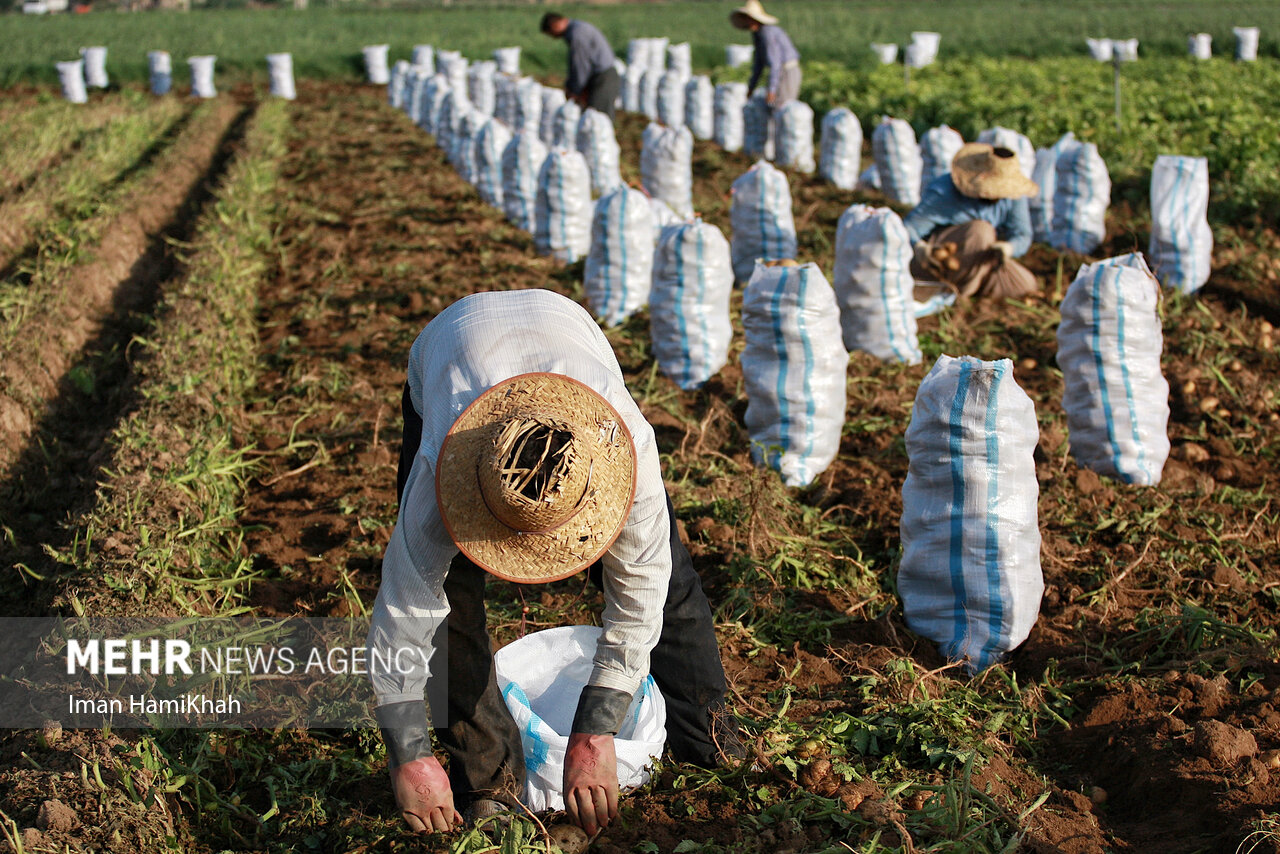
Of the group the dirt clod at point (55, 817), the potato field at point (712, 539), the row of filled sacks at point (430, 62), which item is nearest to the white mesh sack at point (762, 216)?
the potato field at point (712, 539)

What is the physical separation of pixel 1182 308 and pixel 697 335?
270 cm

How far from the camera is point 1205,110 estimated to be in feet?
32.8

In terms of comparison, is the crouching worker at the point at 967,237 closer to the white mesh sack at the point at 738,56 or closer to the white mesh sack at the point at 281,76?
the white mesh sack at the point at 281,76

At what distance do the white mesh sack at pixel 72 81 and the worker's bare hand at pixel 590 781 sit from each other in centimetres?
1691

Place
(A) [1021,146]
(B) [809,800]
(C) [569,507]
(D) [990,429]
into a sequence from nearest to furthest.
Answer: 1. (C) [569,507]
2. (B) [809,800]
3. (D) [990,429]
4. (A) [1021,146]

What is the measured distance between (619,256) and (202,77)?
1337cm

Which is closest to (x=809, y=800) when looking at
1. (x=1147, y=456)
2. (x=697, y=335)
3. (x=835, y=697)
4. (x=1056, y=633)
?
(x=835, y=697)

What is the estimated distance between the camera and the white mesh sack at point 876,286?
488 cm

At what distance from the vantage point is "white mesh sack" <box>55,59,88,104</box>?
16002 millimetres

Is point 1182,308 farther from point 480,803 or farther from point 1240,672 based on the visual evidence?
point 480,803

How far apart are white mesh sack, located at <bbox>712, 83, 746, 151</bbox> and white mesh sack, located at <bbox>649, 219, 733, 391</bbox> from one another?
6.26 metres

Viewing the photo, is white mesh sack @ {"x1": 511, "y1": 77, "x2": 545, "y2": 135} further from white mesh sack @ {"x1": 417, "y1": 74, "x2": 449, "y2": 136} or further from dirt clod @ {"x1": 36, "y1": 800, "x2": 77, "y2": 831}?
dirt clod @ {"x1": 36, "y1": 800, "x2": 77, "y2": 831}

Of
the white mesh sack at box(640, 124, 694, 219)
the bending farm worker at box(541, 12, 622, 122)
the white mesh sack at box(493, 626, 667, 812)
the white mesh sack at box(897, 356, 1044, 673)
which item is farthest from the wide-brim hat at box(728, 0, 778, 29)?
the white mesh sack at box(493, 626, 667, 812)

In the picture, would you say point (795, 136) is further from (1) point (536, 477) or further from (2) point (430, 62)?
(2) point (430, 62)
